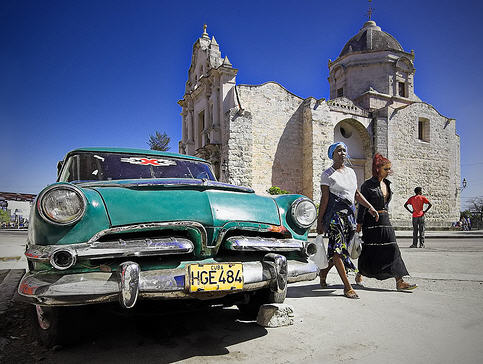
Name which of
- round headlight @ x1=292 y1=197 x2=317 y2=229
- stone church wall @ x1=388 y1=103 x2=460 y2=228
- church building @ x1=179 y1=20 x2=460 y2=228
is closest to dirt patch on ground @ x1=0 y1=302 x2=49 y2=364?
round headlight @ x1=292 y1=197 x2=317 y2=229

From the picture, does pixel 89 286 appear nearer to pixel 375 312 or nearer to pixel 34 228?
pixel 34 228

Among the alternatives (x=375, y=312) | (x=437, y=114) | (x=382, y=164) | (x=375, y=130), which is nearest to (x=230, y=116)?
(x=375, y=130)

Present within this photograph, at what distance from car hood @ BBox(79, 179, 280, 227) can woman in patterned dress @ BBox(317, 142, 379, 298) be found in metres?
1.42

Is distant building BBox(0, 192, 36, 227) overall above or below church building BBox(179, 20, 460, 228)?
below

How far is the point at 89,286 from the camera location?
169 cm

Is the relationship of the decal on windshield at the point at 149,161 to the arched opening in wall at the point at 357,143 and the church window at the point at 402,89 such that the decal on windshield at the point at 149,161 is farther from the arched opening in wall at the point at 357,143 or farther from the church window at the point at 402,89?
the church window at the point at 402,89

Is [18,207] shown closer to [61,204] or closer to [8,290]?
[8,290]

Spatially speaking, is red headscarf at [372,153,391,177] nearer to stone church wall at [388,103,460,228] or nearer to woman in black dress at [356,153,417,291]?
woman in black dress at [356,153,417,291]

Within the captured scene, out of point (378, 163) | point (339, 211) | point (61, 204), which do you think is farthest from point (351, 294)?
point (61, 204)

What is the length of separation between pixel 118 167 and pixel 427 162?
27.4 meters

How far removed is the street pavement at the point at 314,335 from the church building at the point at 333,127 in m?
14.9

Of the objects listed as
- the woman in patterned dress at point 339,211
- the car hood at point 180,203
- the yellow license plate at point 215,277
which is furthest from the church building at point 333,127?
the yellow license plate at point 215,277

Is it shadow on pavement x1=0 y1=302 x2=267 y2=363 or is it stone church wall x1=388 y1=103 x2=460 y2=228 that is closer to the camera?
shadow on pavement x1=0 y1=302 x2=267 y2=363

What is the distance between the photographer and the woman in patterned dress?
359 cm
